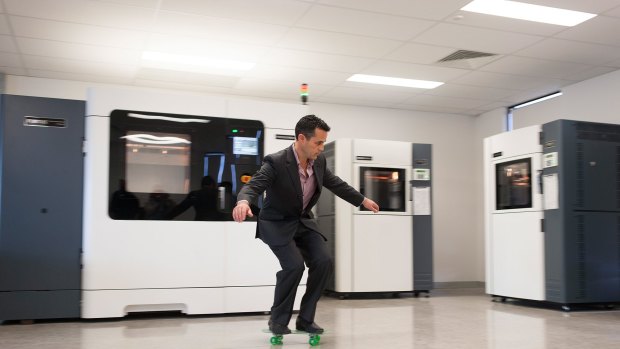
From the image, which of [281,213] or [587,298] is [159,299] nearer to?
[281,213]

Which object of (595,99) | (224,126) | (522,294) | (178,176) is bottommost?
(522,294)

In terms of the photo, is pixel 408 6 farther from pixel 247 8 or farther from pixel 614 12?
pixel 614 12

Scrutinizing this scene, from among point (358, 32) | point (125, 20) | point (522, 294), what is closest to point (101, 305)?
point (125, 20)

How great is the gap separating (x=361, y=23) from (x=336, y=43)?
2.16 ft

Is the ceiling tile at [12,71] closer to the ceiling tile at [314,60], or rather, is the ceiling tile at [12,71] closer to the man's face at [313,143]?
the ceiling tile at [314,60]

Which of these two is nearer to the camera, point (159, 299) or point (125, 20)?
point (159, 299)

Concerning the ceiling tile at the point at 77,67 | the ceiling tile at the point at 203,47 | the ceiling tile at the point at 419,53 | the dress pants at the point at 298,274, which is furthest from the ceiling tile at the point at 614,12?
the ceiling tile at the point at 77,67

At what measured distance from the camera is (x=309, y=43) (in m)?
6.30

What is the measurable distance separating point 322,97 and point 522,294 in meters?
4.13

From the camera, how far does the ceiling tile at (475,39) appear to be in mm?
5832

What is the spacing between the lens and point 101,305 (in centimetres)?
466

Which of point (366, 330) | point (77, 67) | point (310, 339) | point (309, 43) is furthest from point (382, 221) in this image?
point (77, 67)

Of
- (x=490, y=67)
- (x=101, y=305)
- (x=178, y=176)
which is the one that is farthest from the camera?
(x=490, y=67)

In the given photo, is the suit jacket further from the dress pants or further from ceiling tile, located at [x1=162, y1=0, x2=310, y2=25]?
ceiling tile, located at [x1=162, y1=0, x2=310, y2=25]
